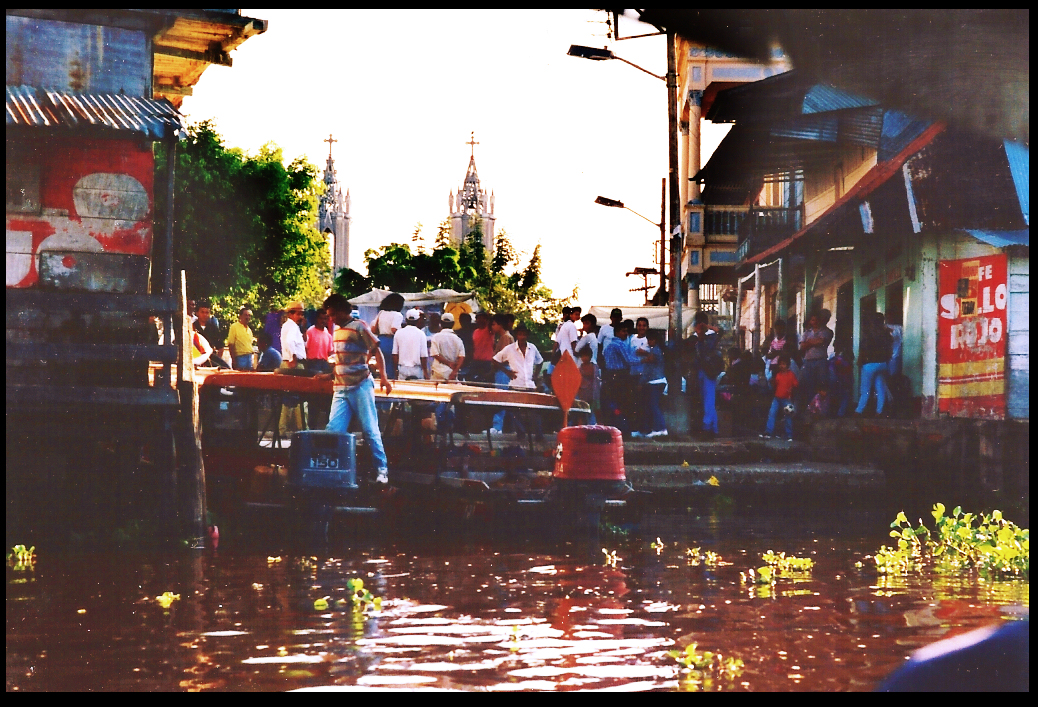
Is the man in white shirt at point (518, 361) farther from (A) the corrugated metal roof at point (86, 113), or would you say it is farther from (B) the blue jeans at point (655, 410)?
(A) the corrugated metal roof at point (86, 113)

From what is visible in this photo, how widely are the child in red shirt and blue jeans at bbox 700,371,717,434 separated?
647mm

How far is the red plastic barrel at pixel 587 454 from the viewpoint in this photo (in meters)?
11.2

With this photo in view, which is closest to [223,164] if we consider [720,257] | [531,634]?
[720,257]

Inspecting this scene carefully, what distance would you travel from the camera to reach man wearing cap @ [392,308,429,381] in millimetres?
15031

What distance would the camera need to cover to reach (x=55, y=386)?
36.3 feet

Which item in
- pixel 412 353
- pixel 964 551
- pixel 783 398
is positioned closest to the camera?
pixel 964 551

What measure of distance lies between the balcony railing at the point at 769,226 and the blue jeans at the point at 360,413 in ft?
57.2

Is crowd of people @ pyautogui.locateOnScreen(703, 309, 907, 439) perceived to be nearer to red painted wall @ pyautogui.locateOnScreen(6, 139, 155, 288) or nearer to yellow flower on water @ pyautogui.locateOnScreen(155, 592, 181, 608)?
red painted wall @ pyautogui.locateOnScreen(6, 139, 155, 288)

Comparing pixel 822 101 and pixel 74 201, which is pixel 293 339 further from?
pixel 822 101

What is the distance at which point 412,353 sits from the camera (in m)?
15.1

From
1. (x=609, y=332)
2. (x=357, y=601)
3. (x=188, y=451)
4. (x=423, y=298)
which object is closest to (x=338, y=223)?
(x=423, y=298)

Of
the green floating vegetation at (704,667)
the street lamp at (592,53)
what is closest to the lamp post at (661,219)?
the street lamp at (592,53)

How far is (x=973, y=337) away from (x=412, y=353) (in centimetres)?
631
